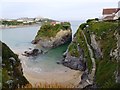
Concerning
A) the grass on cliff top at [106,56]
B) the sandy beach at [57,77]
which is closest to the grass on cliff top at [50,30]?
the sandy beach at [57,77]

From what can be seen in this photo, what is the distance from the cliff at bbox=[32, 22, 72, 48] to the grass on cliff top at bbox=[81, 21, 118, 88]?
1122 inches

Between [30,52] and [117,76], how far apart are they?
1388 inches

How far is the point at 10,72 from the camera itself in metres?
23.2

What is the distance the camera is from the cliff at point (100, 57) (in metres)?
23.8

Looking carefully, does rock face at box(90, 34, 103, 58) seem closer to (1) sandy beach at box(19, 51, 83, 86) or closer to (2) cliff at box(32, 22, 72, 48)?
(1) sandy beach at box(19, 51, 83, 86)

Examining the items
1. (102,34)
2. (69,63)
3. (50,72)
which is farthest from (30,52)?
(102,34)

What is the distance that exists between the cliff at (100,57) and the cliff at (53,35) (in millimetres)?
21231

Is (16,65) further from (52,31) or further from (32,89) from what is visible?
(52,31)

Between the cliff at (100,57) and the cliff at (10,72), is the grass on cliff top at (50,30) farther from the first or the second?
the cliff at (10,72)

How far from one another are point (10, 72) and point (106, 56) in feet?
31.6

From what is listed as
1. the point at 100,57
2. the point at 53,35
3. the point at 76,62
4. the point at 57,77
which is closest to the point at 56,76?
the point at 57,77

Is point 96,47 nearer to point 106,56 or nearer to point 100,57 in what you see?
point 100,57

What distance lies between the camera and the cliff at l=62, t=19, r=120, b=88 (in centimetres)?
2376

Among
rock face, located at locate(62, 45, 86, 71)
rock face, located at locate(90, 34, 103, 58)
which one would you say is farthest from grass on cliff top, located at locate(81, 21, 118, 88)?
rock face, located at locate(62, 45, 86, 71)
